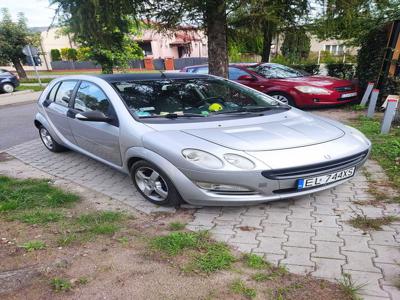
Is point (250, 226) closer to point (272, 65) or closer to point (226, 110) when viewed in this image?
point (226, 110)

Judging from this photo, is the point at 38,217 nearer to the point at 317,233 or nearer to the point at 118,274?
the point at 118,274

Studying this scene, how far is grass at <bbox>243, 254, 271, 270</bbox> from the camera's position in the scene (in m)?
2.37

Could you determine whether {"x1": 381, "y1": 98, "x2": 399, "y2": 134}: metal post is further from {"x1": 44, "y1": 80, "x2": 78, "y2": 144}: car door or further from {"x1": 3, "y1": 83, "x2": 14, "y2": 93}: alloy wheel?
{"x1": 3, "y1": 83, "x2": 14, "y2": 93}: alloy wheel

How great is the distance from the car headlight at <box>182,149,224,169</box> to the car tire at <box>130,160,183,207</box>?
340mm

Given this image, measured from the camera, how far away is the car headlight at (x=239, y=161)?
2750 mm

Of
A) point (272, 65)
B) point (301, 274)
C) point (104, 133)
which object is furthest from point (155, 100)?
point (272, 65)

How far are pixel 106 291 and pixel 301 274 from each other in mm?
1415

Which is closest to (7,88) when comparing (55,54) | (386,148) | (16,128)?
(16,128)

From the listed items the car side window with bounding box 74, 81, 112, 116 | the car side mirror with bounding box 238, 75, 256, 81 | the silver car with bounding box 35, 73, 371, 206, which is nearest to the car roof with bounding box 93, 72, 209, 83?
the silver car with bounding box 35, 73, 371, 206

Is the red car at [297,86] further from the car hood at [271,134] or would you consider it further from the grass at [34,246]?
the grass at [34,246]

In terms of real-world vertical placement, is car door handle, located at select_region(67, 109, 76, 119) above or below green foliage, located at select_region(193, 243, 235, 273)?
above

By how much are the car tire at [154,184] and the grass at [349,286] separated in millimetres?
1607

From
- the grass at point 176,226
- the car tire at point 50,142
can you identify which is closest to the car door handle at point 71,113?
the car tire at point 50,142

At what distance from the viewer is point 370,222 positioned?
2.88m
